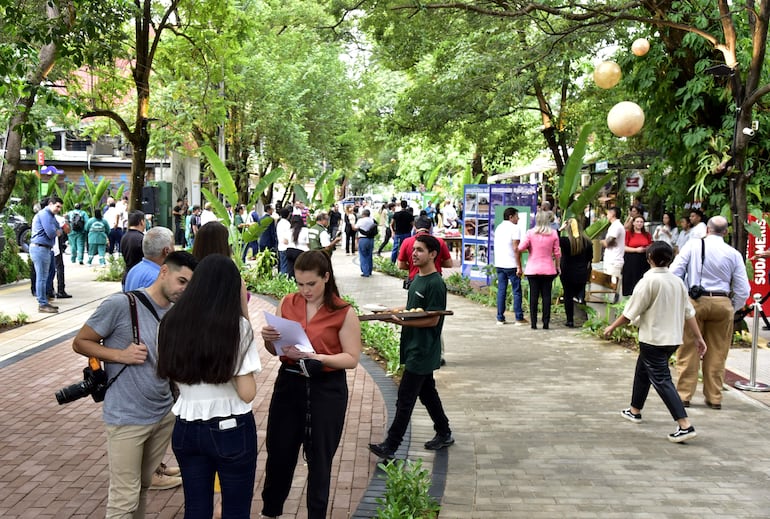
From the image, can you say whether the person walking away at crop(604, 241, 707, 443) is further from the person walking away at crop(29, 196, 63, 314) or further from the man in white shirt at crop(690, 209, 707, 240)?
the person walking away at crop(29, 196, 63, 314)

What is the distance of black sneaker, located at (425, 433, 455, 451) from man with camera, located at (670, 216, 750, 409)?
2.74m

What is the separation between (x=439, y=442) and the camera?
6.20 m

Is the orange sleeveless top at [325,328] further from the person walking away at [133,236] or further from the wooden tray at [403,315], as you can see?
the person walking away at [133,236]

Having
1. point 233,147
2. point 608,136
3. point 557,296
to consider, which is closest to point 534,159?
point 608,136

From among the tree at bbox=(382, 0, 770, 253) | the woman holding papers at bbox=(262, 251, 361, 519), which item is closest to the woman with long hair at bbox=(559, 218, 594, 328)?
the tree at bbox=(382, 0, 770, 253)

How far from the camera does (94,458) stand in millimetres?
5902

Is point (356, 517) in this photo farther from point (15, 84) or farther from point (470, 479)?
point (15, 84)

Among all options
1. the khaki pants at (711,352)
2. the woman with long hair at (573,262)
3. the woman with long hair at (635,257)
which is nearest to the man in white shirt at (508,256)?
the woman with long hair at (573,262)

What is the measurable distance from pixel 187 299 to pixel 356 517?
2222 mm

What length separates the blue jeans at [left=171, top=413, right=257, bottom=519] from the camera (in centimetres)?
333

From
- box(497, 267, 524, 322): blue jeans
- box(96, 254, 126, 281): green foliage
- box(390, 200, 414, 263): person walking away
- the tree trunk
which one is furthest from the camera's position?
box(390, 200, 414, 263): person walking away

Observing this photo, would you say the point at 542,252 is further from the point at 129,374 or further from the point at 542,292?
the point at 129,374

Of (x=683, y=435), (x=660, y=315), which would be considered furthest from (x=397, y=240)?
(x=683, y=435)

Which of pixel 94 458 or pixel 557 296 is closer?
pixel 94 458
